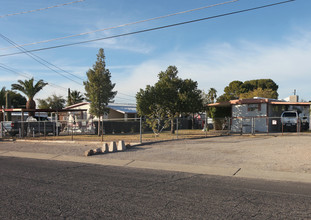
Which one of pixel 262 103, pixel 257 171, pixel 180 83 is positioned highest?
pixel 180 83

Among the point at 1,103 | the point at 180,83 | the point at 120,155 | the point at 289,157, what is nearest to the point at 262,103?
the point at 180,83

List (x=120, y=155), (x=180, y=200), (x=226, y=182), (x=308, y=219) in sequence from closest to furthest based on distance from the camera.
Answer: (x=308, y=219) < (x=180, y=200) < (x=226, y=182) < (x=120, y=155)

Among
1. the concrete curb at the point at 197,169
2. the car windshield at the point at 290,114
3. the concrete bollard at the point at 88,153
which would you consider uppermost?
the car windshield at the point at 290,114

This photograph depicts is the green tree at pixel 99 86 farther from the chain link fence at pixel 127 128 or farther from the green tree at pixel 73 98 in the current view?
the green tree at pixel 73 98

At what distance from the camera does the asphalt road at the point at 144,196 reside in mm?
5035

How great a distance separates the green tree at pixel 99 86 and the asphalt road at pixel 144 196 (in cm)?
1696

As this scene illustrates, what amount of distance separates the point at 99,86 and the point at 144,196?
67.9ft

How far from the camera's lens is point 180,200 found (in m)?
5.83

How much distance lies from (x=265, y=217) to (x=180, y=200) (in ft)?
5.59

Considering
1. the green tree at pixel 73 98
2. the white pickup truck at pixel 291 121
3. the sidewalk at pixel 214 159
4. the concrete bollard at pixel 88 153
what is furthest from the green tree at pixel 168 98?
the green tree at pixel 73 98

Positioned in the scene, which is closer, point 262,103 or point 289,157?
point 289,157

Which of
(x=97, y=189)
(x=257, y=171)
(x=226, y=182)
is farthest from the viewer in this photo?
(x=257, y=171)

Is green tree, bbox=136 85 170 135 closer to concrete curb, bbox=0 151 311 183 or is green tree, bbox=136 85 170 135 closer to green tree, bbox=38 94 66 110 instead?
concrete curb, bbox=0 151 311 183

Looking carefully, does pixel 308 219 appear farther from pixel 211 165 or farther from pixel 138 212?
pixel 211 165
